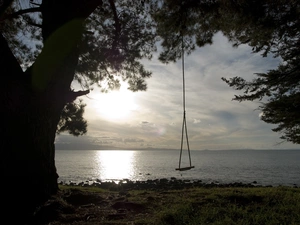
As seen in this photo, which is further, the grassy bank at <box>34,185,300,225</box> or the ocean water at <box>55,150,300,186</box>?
the ocean water at <box>55,150,300,186</box>

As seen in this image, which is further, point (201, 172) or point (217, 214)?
point (201, 172)

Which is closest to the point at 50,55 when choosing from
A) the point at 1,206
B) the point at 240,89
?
the point at 1,206

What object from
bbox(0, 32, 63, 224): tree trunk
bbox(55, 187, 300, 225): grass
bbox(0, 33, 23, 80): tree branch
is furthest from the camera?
bbox(0, 33, 23, 80): tree branch

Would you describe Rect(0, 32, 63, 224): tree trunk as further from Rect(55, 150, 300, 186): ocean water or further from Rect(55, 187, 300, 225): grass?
Rect(55, 150, 300, 186): ocean water

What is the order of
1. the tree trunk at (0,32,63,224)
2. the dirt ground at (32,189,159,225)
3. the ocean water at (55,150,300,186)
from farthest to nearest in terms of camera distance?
the ocean water at (55,150,300,186) → the tree trunk at (0,32,63,224) → the dirt ground at (32,189,159,225)

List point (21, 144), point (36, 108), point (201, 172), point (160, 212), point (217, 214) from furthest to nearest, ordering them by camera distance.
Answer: point (201, 172) → point (36, 108) → point (21, 144) → point (160, 212) → point (217, 214)

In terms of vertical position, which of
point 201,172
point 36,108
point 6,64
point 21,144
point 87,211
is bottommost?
point 201,172

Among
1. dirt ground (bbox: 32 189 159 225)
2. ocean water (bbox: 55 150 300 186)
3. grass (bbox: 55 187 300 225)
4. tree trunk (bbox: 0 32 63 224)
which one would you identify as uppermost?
tree trunk (bbox: 0 32 63 224)

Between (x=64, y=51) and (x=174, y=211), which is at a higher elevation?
(x=64, y=51)

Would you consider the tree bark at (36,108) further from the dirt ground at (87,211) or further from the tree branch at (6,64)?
the dirt ground at (87,211)

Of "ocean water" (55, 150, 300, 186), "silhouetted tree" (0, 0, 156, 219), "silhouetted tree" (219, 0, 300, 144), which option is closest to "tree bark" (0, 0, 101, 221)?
"silhouetted tree" (0, 0, 156, 219)

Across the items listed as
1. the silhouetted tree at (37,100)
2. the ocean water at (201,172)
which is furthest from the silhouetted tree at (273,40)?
the ocean water at (201,172)

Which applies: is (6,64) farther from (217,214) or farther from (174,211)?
(217,214)

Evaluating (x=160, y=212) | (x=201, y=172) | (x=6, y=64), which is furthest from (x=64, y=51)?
(x=201, y=172)
